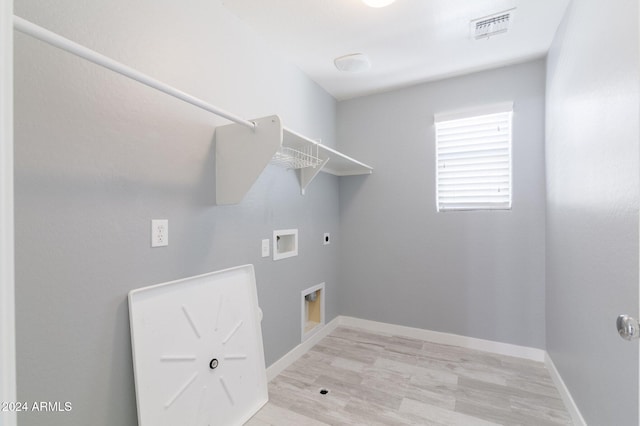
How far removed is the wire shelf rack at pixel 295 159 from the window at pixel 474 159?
125 centimetres

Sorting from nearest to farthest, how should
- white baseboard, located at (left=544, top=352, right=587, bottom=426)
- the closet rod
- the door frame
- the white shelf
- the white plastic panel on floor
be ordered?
the door frame → the closet rod → the white plastic panel on floor → the white shelf → white baseboard, located at (left=544, top=352, right=587, bottom=426)

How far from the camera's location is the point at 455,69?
99.9 inches

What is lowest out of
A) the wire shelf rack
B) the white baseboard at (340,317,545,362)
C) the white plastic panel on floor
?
the white baseboard at (340,317,545,362)

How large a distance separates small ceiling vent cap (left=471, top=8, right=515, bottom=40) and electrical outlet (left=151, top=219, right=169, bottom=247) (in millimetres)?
2260

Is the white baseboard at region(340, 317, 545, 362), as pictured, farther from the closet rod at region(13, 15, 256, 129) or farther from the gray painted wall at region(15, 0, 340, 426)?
the closet rod at region(13, 15, 256, 129)

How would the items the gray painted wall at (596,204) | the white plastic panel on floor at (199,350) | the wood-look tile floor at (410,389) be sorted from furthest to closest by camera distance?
the wood-look tile floor at (410,389)
the white plastic panel on floor at (199,350)
the gray painted wall at (596,204)

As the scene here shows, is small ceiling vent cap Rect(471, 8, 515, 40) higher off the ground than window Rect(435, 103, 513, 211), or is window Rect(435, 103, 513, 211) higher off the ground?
small ceiling vent cap Rect(471, 8, 515, 40)

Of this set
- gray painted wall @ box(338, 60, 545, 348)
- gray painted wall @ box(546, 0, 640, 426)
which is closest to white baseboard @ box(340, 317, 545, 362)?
gray painted wall @ box(338, 60, 545, 348)

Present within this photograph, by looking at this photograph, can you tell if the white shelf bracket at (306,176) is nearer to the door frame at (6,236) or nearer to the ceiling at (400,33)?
the ceiling at (400,33)

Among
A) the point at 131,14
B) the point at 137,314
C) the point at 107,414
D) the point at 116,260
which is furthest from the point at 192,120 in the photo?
the point at 107,414

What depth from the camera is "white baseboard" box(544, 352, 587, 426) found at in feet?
5.30

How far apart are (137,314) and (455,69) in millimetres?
2913

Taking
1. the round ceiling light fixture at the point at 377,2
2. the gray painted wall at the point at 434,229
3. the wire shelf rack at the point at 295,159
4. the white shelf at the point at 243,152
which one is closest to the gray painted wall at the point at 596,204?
the gray painted wall at the point at 434,229

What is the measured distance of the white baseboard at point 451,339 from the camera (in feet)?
7.95
